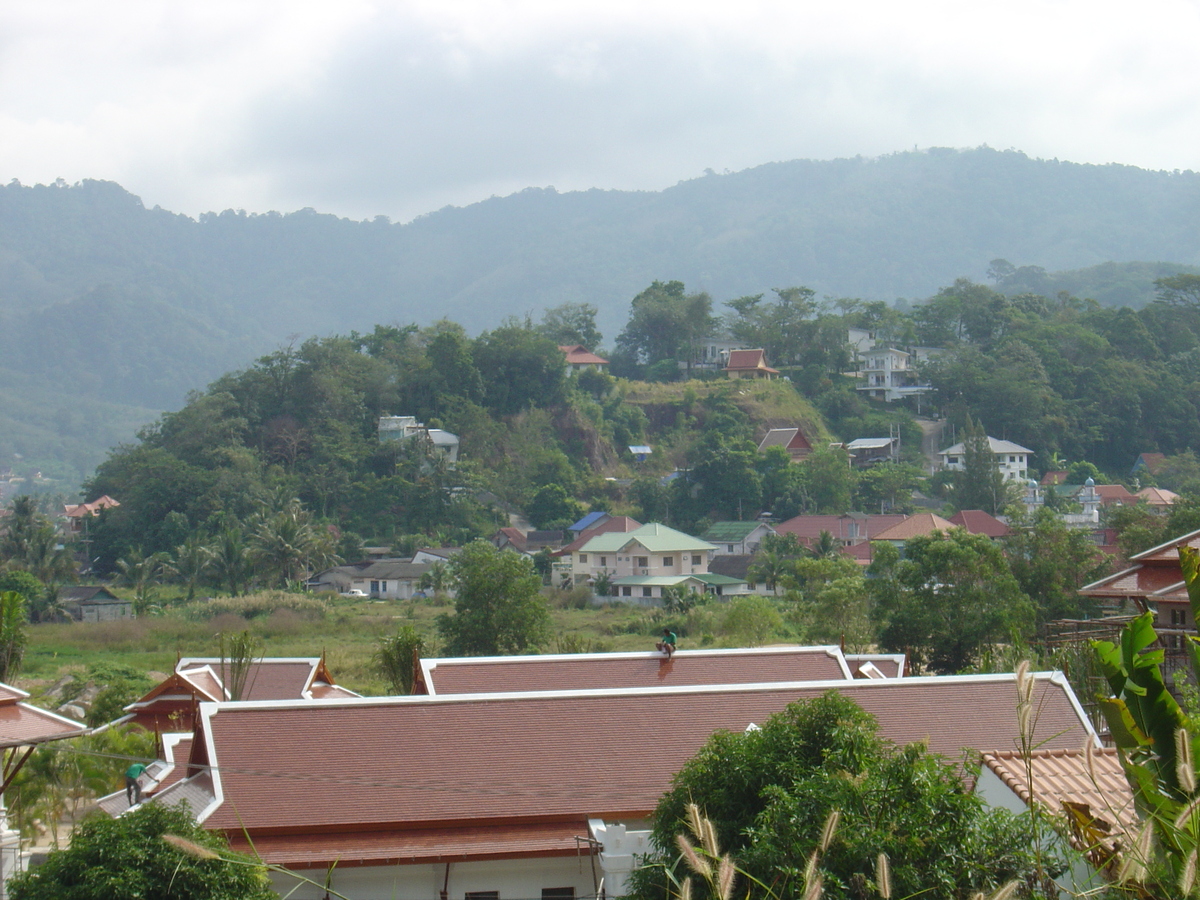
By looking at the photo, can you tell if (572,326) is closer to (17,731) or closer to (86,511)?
(86,511)

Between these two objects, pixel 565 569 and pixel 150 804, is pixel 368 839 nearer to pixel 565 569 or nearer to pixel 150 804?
pixel 150 804

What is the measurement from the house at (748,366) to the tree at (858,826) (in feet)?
215

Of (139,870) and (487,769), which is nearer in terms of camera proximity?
(139,870)

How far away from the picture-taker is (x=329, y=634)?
1548 inches

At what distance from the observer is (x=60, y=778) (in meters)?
16.5

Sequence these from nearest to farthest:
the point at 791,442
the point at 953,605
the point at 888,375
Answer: the point at 953,605
the point at 791,442
the point at 888,375

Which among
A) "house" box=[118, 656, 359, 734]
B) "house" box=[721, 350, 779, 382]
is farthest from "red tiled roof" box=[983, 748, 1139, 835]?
"house" box=[721, 350, 779, 382]

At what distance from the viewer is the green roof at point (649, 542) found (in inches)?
1973

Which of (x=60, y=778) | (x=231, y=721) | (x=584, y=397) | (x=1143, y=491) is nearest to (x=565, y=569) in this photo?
(x=584, y=397)

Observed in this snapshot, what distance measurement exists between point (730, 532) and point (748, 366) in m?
19.9

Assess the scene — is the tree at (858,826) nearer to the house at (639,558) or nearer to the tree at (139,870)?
the tree at (139,870)

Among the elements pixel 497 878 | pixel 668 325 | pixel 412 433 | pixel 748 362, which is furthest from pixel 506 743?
pixel 668 325

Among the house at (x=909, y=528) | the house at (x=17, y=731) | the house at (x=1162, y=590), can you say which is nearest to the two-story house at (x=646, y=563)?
the house at (x=909, y=528)

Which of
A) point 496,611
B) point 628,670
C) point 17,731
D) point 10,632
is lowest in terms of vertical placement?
point 496,611
